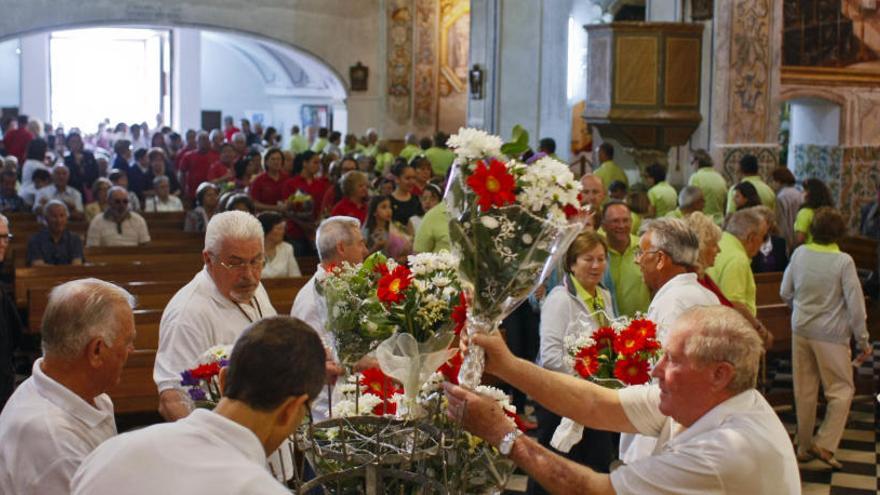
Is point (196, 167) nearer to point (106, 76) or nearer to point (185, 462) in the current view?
point (185, 462)

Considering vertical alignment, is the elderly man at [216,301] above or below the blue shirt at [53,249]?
above

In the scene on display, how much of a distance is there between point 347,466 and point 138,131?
20.8 m

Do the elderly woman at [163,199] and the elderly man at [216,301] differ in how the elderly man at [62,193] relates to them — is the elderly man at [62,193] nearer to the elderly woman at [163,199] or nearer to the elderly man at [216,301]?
the elderly woman at [163,199]

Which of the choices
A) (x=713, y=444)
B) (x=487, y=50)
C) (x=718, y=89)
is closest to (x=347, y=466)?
(x=713, y=444)

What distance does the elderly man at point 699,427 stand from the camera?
2961 millimetres

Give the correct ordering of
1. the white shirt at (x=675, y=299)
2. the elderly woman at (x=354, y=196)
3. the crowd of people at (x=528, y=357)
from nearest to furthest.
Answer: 1. the crowd of people at (x=528, y=357)
2. the white shirt at (x=675, y=299)
3. the elderly woman at (x=354, y=196)

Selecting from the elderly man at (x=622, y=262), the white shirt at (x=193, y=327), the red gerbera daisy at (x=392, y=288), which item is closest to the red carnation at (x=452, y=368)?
the red gerbera daisy at (x=392, y=288)

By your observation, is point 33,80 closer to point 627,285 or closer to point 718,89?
point 718,89

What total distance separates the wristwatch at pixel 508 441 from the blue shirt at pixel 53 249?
735cm

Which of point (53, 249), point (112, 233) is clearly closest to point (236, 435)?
point (53, 249)

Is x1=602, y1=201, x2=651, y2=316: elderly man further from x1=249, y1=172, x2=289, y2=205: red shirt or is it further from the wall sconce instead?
the wall sconce

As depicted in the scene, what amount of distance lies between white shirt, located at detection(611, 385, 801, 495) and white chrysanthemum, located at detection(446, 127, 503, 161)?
2.76 ft

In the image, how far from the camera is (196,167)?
16.0 m

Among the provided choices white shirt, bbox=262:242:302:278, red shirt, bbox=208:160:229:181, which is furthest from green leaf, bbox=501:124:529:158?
red shirt, bbox=208:160:229:181
